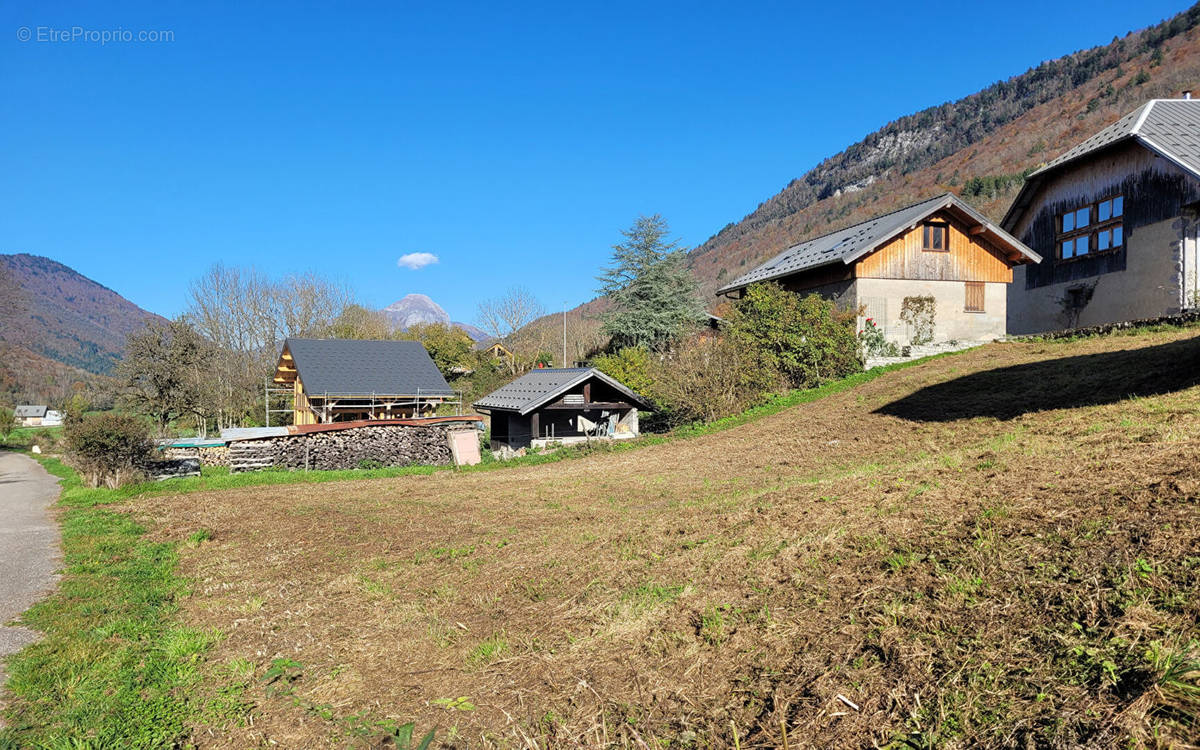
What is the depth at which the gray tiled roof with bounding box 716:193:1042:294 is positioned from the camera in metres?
23.8

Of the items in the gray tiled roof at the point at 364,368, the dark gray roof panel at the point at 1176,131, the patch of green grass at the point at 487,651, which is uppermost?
the dark gray roof panel at the point at 1176,131

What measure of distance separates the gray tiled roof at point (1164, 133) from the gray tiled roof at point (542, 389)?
58.9ft

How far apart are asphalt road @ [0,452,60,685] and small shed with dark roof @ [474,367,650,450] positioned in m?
13.1

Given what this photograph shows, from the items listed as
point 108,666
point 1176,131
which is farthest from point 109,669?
point 1176,131

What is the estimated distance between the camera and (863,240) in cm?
2488

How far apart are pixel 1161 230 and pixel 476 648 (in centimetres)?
2498

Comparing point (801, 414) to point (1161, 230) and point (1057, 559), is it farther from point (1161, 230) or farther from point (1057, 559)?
point (1057, 559)

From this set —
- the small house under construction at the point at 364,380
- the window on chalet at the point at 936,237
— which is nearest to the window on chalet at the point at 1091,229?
the window on chalet at the point at 936,237

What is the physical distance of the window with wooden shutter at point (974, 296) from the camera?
24844 millimetres

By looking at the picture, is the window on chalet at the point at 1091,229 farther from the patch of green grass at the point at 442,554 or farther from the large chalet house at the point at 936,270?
the patch of green grass at the point at 442,554

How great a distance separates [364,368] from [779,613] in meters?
27.2

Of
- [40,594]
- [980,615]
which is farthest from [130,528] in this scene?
[980,615]

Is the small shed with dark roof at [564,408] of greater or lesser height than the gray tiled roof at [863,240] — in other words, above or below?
below

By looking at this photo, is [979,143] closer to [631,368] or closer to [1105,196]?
[1105,196]
